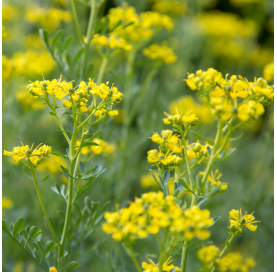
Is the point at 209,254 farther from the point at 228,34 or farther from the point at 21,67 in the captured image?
the point at 228,34

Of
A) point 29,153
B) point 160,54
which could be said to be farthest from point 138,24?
point 29,153

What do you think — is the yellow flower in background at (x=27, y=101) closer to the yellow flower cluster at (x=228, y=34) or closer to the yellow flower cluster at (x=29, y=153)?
the yellow flower cluster at (x=29, y=153)

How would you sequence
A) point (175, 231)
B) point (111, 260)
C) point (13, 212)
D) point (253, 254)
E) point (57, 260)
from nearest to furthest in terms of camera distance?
point (175, 231) → point (57, 260) → point (111, 260) → point (13, 212) → point (253, 254)

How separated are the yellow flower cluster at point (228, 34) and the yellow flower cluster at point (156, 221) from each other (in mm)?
2422

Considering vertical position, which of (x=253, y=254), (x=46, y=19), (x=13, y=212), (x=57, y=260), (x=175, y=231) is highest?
(x=46, y=19)

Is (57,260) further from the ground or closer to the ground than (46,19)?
closer to the ground

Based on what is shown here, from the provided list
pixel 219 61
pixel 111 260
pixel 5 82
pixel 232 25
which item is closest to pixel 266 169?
pixel 232 25

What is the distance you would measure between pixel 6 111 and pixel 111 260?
118cm

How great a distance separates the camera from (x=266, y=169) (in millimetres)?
2703

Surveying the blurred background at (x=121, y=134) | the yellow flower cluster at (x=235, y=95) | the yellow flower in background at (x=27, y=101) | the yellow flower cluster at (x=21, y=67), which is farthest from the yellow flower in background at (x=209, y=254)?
the yellow flower cluster at (x=21, y=67)

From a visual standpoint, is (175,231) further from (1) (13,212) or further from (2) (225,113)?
(1) (13,212)

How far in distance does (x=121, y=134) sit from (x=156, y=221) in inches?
62.4

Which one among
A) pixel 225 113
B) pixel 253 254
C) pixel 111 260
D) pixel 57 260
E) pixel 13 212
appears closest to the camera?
pixel 225 113

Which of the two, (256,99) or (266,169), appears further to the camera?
(266,169)
